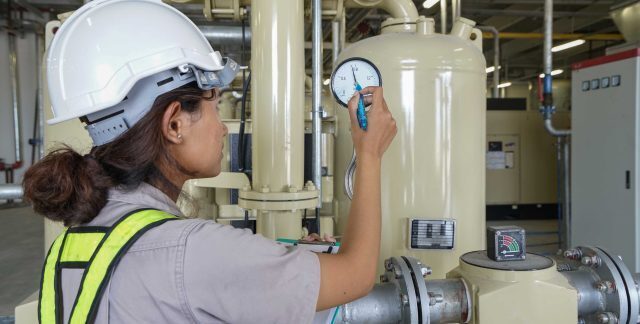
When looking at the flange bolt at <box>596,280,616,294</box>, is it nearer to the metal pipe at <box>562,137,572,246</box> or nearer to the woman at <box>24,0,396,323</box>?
the woman at <box>24,0,396,323</box>

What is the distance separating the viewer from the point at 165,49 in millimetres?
616

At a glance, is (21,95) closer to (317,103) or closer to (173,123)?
(317,103)

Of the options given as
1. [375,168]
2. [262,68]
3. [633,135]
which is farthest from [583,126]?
[375,168]

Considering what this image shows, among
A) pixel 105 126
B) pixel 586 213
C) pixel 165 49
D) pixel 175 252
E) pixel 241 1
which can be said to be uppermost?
pixel 241 1

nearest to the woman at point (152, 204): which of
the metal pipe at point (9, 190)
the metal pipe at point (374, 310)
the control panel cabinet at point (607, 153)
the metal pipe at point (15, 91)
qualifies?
the metal pipe at point (374, 310)

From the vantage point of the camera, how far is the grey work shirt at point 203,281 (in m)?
0.52

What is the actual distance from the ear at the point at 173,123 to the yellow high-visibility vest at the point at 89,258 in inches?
3.9

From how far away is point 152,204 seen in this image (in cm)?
61

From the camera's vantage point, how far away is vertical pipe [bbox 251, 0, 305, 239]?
1.11 meters

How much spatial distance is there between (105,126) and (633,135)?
2.63 metres

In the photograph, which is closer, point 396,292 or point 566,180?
point 396,292

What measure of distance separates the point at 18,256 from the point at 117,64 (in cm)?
423

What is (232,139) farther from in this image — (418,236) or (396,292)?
(396,292)

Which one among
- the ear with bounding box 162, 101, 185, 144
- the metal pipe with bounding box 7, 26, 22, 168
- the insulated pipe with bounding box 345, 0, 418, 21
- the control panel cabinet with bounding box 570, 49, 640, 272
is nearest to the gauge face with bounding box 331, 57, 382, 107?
the insulated pipe with bounding box 345, 0, 418, 21
